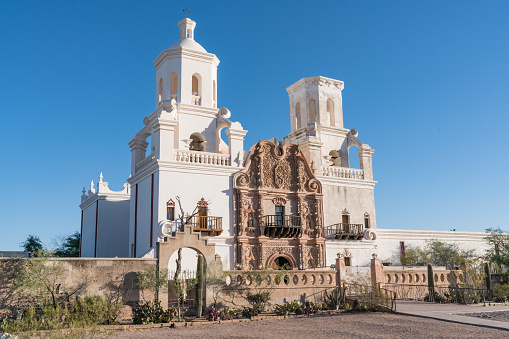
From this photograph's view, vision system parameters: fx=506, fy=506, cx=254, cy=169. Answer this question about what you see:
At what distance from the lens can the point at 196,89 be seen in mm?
35000

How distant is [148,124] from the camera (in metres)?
33.3

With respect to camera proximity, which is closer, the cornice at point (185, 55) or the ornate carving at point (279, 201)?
the ornate carving at point (279, 201)

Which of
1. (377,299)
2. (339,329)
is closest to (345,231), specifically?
(377,299)

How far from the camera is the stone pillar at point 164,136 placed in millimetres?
28844

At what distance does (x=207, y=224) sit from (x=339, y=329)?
13173 millimetres

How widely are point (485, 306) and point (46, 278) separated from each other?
62.1 ft

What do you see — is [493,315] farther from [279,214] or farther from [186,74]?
[186,74]

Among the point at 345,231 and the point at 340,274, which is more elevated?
the point at 345,231

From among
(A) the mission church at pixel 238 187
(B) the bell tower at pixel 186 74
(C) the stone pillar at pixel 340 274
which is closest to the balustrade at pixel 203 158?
(A) the mission church at pixel 238 187

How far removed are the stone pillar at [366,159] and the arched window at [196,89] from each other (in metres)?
12.0

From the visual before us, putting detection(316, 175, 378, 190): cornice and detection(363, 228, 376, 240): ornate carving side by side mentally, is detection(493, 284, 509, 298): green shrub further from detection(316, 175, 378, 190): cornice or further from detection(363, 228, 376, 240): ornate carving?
detection(316, 175, 378, 190): cornice

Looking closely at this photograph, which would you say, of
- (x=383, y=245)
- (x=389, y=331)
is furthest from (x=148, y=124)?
(x=389, y=331)

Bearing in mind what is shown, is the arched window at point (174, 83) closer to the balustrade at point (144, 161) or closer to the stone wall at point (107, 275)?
the balustrade at point (144, 161)

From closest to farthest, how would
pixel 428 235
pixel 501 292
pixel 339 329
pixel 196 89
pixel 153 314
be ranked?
pixel 339 329
pixel 153 314
pixel 501 292
pixel 196 89
pixel 428 235
